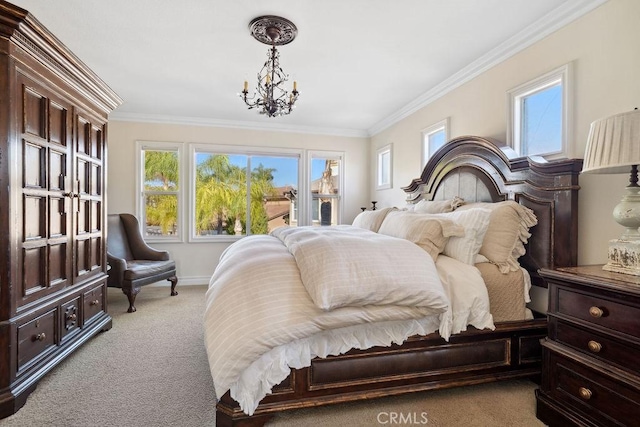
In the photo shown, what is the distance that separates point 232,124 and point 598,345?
4.96m

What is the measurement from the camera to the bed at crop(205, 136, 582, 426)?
1.66 meters

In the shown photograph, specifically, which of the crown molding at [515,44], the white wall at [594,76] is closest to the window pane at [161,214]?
the crown molding at [515,44]

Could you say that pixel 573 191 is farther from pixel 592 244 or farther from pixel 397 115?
pixel 397 115

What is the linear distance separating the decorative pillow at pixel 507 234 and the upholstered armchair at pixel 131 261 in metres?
3.58

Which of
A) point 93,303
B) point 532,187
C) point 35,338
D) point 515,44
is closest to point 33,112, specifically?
point 35,338

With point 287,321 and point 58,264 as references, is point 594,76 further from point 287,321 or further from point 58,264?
point 58,264

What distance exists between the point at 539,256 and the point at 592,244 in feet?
1.01

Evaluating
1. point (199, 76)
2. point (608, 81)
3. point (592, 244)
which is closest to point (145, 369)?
point (199, 76)

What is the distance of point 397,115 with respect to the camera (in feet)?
15.2

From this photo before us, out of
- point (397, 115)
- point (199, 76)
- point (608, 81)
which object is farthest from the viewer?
point (397, 115)

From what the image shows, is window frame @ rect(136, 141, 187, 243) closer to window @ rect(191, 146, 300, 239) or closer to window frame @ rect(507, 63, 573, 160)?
window @ rect(191, 146, 300, 239)

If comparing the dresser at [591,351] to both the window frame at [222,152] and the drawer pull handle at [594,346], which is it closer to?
the drawer pull handle at [594,346]

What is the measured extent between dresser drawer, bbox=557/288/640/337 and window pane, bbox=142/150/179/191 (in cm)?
496

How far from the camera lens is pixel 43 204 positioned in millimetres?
2125
